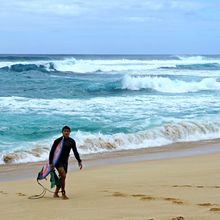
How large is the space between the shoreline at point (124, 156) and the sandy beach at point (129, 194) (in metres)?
0.71

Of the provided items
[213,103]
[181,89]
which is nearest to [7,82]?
[181,89]

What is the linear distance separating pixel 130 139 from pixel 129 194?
8484mm

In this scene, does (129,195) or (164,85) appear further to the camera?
(164,85)

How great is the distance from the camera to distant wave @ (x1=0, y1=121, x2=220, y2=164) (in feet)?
46.1

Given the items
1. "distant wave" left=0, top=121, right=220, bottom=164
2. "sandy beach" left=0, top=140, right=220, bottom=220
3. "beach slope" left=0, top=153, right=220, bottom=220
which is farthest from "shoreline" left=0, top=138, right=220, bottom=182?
"beach slope" left=0, top=153, right=220, bottom=220

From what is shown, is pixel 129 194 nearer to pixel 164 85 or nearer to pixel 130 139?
pixel 130 139

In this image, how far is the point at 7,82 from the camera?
4394 centimetres

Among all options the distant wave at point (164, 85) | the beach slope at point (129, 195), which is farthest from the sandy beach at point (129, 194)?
the distant wave at point (164, 85)

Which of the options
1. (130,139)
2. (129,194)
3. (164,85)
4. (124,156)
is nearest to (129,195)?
(129,194)

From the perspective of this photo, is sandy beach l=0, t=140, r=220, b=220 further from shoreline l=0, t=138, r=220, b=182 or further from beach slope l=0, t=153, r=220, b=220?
shoreline l=0, t=138, r=220, b=182

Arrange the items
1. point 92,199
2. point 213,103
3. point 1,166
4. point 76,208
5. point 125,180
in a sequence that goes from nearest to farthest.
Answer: point 76,208, point 92,199, point 125,180, point 1,166, point 213,103

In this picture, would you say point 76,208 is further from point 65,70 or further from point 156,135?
point 65,70

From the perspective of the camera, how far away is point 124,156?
1436 cm

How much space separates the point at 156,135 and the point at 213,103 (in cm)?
1074
